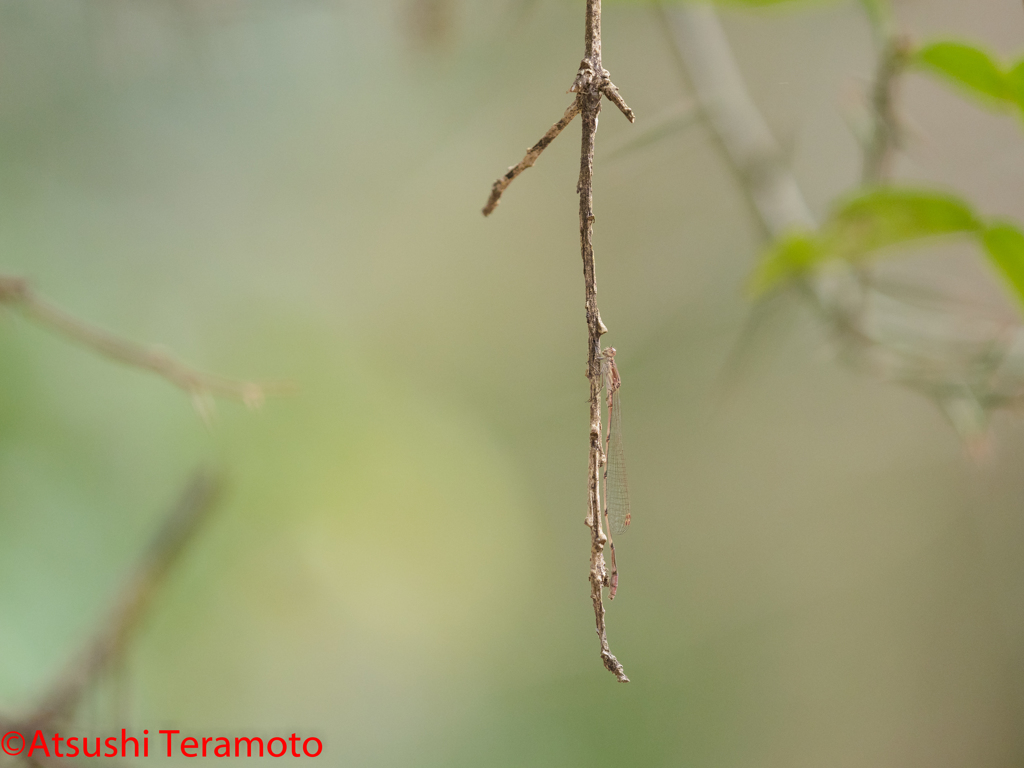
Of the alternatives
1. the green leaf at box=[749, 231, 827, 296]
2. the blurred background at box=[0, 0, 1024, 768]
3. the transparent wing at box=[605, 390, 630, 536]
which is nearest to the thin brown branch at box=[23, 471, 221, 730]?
the transparent wing at box=[605, 390, 630, 536]

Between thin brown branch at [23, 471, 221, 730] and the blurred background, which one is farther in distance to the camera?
the blurred background

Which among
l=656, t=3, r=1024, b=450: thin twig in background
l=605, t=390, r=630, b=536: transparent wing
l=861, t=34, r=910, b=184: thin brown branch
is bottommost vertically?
l=605, t=390, r=630, b=536: transparent wing

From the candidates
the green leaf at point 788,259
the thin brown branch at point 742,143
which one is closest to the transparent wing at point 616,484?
the green leaf at point 788,259

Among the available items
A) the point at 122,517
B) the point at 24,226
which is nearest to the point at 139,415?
the point at 122,517

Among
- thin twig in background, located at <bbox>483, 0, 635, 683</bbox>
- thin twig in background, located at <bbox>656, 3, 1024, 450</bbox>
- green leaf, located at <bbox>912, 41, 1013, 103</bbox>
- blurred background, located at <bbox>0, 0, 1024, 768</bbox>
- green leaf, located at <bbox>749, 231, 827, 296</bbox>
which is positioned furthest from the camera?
blurred background, located at <bbox>0, 0, 1024, 768</bbox>

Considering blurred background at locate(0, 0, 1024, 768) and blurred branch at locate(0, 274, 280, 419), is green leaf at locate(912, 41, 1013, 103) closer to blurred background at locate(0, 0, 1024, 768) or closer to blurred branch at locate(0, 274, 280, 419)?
blurred branch at locate(0, 274, 280, 419)

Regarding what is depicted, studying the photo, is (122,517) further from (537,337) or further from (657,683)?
(657,683)
